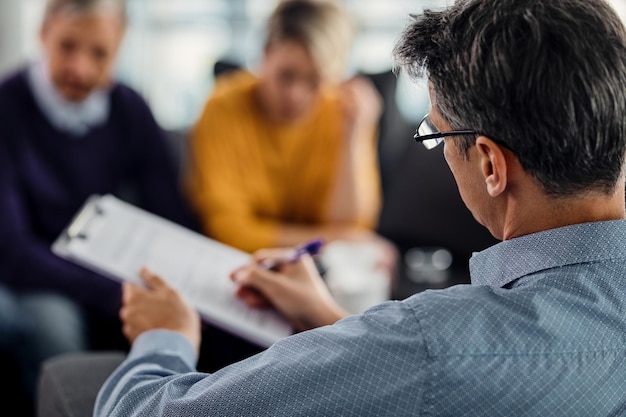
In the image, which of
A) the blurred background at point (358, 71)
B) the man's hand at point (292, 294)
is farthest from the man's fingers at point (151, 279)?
the blurred background at point (358, 71)

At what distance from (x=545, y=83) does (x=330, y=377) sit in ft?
1.13

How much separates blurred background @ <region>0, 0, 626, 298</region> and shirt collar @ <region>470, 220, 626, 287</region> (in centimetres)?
141

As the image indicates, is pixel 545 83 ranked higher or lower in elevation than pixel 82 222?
higher

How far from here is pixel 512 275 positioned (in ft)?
2.79

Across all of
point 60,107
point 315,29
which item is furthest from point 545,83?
point 60,107

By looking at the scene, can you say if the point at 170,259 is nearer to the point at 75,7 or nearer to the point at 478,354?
the point at 478,354

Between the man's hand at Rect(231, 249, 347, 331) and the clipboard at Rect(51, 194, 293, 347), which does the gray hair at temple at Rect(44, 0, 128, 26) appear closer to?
the clipboard at Rect(51, 194, 293, 347)

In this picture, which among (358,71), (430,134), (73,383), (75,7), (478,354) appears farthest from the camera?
(358,71)

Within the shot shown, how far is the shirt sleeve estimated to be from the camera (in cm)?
75

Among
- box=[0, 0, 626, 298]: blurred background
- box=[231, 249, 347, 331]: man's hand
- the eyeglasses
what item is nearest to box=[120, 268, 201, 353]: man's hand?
box=[231, 249, 347, 331]: man's hand

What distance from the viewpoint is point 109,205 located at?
4.81 feet

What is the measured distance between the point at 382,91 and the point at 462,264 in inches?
25.0

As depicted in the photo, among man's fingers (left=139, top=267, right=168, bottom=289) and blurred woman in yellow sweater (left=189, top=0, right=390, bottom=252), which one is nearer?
man's fingers (left=139, top=267, right=168, bottom=289)

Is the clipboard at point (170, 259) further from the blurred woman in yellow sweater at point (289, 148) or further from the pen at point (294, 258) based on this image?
the blurred woman in yellow sweater at point (289, 148)
